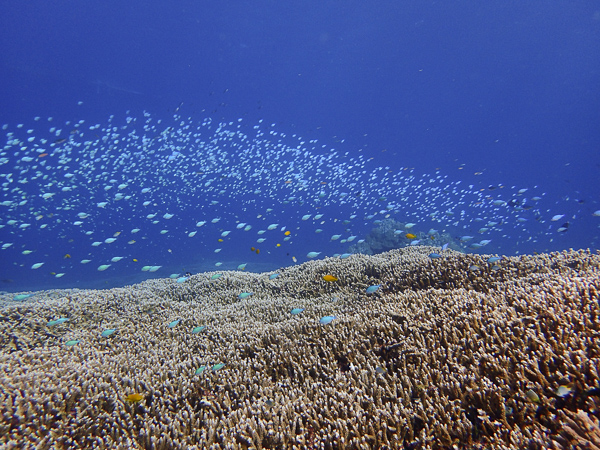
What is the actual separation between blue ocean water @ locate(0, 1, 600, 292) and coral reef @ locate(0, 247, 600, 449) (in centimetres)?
927

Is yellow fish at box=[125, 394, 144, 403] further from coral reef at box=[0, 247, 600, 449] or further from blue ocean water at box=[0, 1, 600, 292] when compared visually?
blue ocean water at box=[0, 1, 600, 292]

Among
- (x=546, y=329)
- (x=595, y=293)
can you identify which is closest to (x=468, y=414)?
(x=546, y=329)

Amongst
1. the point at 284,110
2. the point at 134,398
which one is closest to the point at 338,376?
the point at 134,398

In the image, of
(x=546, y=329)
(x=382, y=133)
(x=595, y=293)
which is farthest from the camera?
(x=382, y=133)

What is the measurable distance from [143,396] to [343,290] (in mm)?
4309

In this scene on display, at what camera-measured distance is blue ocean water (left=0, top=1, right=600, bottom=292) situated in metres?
28.0

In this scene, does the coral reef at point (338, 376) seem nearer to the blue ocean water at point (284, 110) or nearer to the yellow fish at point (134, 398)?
the yellow fish at point (134, 398)

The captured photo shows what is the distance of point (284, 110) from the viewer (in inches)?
3204

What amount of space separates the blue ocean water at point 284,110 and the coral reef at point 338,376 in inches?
365

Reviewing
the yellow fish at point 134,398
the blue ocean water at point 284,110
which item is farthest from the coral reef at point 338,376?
the blue ocean water at point 284,110

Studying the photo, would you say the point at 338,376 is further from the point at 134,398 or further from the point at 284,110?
the point at 284,110

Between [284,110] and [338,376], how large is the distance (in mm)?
87157

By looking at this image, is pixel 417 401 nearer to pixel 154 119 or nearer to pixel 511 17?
pixel 154 119

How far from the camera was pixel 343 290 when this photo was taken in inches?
246
